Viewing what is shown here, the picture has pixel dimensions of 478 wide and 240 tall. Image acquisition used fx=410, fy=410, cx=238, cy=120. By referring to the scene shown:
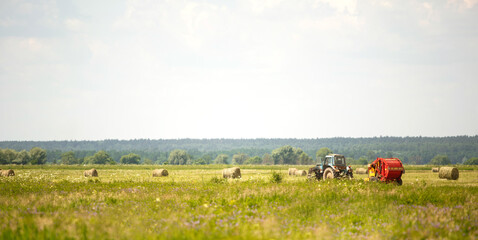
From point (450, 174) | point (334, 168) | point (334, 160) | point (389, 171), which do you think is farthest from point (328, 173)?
point (450, 174)

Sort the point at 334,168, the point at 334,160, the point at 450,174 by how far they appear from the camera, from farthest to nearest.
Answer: the point at 450,174
the point at 334,160
the point at 334,168

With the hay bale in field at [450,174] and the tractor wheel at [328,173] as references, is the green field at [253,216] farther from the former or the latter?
the hay bale in field at [450,174]

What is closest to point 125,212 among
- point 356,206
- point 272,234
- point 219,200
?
point 219,200

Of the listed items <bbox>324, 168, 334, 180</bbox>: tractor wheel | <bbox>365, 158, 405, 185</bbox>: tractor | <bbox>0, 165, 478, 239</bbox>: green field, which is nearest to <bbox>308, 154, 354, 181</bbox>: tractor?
<bbox>324, 168, 334, 180</bbox>: tractor wheel

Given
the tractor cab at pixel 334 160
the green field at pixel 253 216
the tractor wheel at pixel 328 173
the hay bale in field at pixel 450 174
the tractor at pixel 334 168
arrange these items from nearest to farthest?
1. the green field at pixel 253 216
2. the tractor at pixel 334 168
3. the tractor wheel at pixel 328 173
4. the tractor cab at pixel 334 160
5. the hay bale in field at pixel 450 174

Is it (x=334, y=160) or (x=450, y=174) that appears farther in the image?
(x=450, y=174)

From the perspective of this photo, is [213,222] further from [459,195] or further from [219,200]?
[459,195]

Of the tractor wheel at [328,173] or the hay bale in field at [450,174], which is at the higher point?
the tractor wheel at [328,173]

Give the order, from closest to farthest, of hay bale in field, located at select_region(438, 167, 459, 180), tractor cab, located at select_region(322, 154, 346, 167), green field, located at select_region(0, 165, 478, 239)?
green field, located at select_region(0, 165, 478, 239)
tractor cab, located at select_region(322, 154, 346, 167)
hay bale in field, located at select_region(438, 167, 459, 180)

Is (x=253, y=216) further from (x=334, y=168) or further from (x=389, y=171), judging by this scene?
(x=334, y=168)

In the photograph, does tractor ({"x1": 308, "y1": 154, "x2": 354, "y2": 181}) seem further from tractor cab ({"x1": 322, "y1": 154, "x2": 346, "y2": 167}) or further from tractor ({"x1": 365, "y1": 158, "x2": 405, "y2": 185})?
tractor ({"x1": 365, "y1": 158, "x2": 405, "y2": 185})

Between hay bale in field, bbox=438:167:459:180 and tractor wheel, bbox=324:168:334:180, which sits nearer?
tractor wheel, bbox=324:168:334:180

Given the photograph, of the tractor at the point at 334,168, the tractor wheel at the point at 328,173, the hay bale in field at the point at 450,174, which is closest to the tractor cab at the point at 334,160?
the tractor at the point at 334,168

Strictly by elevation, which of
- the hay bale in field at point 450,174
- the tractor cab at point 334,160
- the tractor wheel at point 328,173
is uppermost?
the tractor cab at point 334,160
